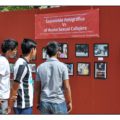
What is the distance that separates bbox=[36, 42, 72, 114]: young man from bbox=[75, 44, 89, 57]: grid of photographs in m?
2.58

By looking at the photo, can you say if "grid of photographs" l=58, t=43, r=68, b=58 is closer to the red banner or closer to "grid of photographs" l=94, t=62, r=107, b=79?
the red banner

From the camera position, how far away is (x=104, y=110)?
Result: 7855 mm

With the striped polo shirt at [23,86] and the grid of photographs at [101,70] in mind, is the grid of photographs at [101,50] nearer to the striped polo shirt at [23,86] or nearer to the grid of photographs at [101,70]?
the grid of photographs at [101,70]

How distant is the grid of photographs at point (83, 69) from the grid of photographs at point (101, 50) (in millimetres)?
297

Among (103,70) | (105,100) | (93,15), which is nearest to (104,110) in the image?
(105,100)

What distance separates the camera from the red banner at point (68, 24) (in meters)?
7.97

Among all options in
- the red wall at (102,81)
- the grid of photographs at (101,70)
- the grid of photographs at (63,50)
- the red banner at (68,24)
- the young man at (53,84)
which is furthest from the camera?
the grid of photographs at (63,50)

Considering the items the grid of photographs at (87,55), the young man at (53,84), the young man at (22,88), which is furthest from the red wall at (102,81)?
the young man at (22,88)

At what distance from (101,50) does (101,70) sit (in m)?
0.37

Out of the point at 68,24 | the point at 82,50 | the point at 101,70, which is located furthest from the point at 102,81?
the point at 68,24

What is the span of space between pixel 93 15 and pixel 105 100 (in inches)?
63.1

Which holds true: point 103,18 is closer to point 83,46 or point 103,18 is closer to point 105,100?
point 83,46

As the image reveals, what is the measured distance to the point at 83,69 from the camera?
808 cm

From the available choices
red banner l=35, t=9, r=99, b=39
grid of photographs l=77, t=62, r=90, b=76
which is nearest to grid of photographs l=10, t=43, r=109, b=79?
grid of photographs l=77, t=62, r=90, b=76
